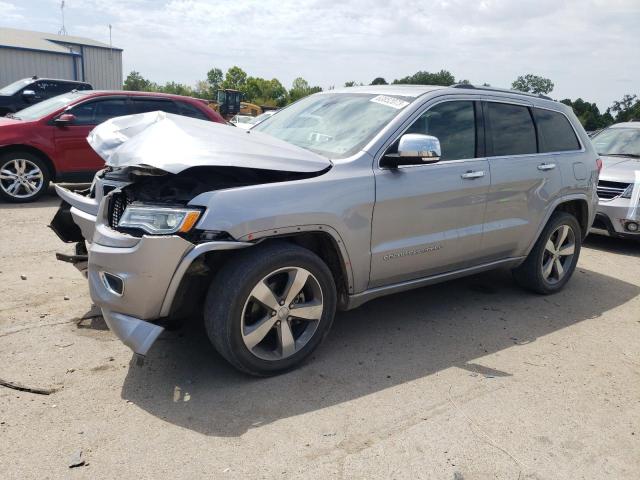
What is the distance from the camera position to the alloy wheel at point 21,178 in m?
7.82

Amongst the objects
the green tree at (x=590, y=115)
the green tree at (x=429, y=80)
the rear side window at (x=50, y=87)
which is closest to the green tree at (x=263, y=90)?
the green tree at (x=590, y=115)

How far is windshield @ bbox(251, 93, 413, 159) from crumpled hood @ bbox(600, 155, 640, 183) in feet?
14.6

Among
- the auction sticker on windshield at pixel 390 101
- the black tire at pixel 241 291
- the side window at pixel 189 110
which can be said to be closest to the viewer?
the black tire at pixel 241 291

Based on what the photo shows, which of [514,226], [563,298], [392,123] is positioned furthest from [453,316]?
[392,123]

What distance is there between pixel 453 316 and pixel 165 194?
2.56m

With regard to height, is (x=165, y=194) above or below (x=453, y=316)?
above

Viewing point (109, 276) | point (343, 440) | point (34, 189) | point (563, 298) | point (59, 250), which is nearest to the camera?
point (343, 440)

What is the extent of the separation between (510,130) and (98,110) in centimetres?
636

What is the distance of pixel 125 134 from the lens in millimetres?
3877

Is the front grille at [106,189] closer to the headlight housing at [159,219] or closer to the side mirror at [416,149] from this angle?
the headlight housing at [159,219]

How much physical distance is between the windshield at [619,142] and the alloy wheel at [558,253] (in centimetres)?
350

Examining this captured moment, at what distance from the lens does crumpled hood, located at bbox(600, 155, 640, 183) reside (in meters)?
7.02

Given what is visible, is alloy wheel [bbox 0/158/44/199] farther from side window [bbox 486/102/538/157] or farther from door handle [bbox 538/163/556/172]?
door handle [bbox 538/163/556/172]

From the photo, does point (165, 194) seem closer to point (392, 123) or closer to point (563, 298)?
point (392, 123)
